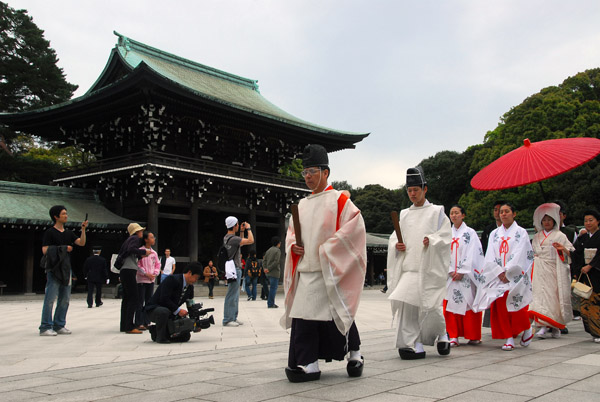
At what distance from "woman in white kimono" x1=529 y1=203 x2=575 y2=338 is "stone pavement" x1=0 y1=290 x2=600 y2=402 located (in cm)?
31

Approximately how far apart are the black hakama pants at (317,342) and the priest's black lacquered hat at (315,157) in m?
1.32

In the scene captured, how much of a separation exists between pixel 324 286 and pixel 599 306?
4.09m

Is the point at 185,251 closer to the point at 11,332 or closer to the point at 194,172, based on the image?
the point at 194,172

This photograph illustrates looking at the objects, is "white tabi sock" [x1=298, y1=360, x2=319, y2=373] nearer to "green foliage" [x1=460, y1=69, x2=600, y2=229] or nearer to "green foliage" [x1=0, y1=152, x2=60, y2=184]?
"green foliage" [x1=460, y1=69, x2=600, y2=229]

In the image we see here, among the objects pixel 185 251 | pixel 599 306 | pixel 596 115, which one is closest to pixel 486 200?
pixel 596 115

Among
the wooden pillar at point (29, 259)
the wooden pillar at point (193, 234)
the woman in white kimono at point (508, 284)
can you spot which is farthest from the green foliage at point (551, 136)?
the wooden pillar at point (29, 259)

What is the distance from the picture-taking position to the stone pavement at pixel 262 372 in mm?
3709

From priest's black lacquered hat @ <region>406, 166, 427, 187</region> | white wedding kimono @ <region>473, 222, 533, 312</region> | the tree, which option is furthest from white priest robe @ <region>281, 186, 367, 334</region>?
the tree

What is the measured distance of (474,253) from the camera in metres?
6.69

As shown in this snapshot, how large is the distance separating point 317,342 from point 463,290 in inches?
110

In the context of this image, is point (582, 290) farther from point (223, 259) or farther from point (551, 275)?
point (223, 259)

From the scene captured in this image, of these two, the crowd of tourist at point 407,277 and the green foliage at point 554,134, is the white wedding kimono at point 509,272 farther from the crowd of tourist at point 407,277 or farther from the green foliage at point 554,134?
the green foliage at point 554,134

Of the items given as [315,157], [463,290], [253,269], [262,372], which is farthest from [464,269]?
[253,269]

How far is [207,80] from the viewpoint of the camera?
28.5 metres
